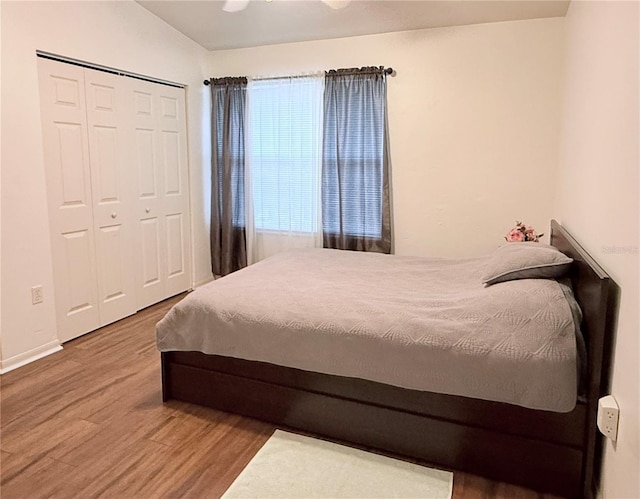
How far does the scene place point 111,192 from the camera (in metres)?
3.72

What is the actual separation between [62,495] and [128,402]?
732 mm

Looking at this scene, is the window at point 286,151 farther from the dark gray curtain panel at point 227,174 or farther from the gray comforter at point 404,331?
the gray comforter at point 404,331

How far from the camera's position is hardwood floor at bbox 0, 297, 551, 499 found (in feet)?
6.42

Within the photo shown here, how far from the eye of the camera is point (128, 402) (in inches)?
103

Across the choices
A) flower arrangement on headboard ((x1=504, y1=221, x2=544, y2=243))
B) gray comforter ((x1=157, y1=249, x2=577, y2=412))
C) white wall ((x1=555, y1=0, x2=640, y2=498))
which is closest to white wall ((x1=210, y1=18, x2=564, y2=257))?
flower arrangement on headboard ((x1=504, y1=221, x2=544, y2=243))

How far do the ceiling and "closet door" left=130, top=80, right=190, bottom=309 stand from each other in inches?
24.5

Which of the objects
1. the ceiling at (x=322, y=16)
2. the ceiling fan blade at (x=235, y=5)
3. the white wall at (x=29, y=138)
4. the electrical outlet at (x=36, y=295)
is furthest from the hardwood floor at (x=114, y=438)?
the ceiling at (x=322, y=16)

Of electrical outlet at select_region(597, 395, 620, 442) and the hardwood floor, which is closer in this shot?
electrical outlet at select_region(597, 395, 620, 442)

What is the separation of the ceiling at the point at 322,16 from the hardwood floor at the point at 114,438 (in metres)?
2.74

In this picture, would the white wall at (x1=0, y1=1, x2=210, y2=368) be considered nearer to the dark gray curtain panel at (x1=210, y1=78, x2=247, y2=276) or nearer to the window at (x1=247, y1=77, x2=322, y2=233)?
the dark gray curtain panel at (x1=210, y1=78, x2=247, y2=276)

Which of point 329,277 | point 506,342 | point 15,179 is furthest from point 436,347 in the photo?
point 15,179

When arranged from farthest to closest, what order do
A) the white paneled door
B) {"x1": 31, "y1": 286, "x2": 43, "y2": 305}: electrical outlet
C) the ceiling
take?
the ceiling
the white paneled door
{"x1": 31, "y1": 286, "x2": 43, "y2": 305}: electrical outlet

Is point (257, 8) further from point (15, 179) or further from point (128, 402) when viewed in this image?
point (128, 402)

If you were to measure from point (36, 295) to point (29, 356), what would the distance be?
0.40 meters
